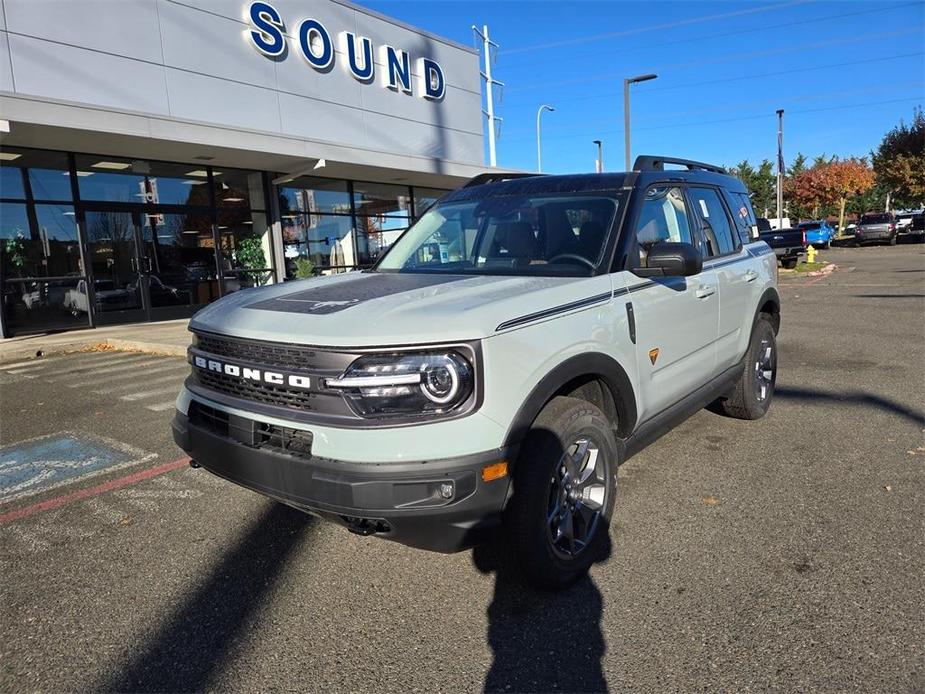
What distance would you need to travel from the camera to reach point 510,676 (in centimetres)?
232

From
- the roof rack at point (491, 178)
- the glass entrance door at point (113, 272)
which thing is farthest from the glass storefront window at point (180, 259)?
the roof rack at point (491, 178)

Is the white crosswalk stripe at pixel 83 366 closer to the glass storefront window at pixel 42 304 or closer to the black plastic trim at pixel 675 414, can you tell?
the glass storefront window at pixel 42 304

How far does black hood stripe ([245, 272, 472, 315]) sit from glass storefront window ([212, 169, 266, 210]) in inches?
483

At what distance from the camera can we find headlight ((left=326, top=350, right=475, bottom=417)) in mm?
2369

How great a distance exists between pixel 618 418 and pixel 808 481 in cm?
157

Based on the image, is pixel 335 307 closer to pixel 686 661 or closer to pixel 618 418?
pixel 618 418

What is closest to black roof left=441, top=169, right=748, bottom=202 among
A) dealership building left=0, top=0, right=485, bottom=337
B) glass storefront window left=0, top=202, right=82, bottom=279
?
dealership building left=0, top=0, right=485, bottom=337

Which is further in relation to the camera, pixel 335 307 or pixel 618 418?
pixel 618 418

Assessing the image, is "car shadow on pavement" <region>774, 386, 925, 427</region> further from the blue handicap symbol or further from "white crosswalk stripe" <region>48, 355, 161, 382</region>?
"white crosswalk stripe" <region>48, 355, 161, 382</region>

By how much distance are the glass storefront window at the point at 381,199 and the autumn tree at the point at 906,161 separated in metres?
35.4

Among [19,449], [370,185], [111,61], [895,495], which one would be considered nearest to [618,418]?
[895,495]

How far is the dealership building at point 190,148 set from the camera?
11352 mm

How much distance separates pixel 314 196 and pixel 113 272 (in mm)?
5547

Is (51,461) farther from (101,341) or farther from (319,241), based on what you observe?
(319,241)
